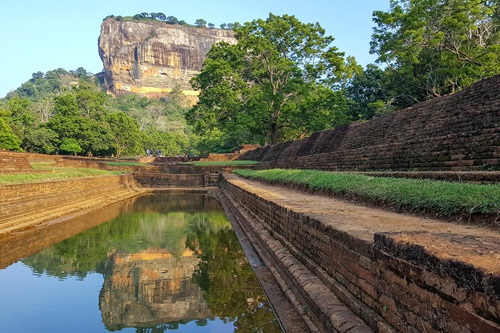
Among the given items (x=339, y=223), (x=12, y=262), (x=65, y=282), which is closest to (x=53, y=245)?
(x=12, y=262)

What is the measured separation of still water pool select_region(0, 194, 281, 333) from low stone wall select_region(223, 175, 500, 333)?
2.56 feet

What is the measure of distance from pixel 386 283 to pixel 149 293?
3570 mm

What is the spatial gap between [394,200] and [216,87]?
75.5ft

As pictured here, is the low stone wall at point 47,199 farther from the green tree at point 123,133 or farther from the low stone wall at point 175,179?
the green tree at point 123,133

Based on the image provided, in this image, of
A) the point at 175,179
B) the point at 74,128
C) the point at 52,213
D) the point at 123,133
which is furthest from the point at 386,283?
the point at 123,133

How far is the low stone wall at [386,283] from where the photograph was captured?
5.66 feet

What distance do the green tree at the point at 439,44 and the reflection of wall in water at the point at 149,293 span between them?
54.4 feet

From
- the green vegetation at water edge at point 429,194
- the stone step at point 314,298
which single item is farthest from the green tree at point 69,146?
the green vegetation at water edge at point 429,194

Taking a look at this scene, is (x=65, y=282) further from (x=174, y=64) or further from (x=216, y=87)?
(x=174, y=64)

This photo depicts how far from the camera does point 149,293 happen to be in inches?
200

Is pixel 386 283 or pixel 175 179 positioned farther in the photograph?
pixel 175 179

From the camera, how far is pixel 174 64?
134125mm

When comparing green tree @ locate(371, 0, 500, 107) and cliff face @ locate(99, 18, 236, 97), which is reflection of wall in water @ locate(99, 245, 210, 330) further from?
cliff face @ locate(99, 18, 236, 97)

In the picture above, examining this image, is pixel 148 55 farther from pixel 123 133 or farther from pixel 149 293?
pixel 149 293
